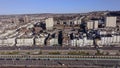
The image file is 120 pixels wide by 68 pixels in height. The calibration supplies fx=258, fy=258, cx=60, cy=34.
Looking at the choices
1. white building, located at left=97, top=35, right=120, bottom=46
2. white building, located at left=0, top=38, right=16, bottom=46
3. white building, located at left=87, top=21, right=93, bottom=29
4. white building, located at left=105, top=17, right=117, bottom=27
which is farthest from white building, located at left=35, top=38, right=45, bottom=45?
white building, located at left=105, top=17, right=117, bottom=27

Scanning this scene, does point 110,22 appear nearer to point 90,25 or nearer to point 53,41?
point 90,25

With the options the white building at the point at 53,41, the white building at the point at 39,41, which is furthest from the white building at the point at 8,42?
the white building at the point at 53,41

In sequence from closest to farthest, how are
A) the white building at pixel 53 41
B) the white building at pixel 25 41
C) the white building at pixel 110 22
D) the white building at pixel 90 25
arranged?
the white building at pixel 53 41
the white building at pixel 25 41
the white building at pixel 90 25
the white building at pixel 110 22

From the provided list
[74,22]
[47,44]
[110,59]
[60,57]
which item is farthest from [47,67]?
[74,22]

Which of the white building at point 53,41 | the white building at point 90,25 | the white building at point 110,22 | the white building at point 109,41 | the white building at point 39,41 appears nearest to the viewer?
the white building at point 109,41

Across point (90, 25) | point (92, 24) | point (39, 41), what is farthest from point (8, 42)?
point (92, 24)

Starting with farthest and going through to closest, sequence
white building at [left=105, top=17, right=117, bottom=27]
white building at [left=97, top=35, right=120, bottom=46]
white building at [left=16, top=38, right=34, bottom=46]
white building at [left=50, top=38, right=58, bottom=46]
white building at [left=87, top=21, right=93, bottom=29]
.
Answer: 1. white building at [left=105, top=17, right=117, bottom=27]
2. white building at [left=87, top=21, right=93, bottom=29]
3. white building at [left=16, top=38, right=34, bottom=46]
4. white building at [left=50, top=38, right=58, bottom=46]
5. white building at [left=97, top=35, right=120, bottom=46]

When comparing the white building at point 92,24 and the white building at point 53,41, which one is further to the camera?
the white building at point 92,24

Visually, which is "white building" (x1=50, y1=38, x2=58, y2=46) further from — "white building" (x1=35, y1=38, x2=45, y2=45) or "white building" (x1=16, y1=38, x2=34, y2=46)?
"white building" (x1=16, y1=38, x2=34, y2=46)

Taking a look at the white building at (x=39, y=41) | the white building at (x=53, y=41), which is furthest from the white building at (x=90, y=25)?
the white building at (x=39, y=41)

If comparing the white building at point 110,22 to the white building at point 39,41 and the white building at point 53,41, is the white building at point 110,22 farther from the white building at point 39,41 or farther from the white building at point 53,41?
the white building at point 39,41

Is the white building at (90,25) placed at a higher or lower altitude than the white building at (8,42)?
higher

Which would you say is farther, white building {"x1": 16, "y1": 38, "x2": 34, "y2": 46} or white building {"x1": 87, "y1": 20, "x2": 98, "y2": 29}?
white building {"x1": 87, "y1": 20, "x2": 98, "y2": 29}
